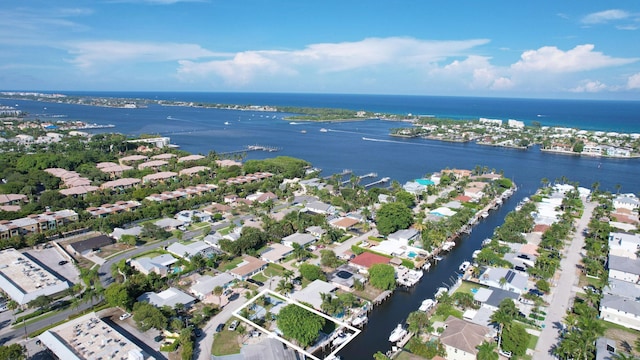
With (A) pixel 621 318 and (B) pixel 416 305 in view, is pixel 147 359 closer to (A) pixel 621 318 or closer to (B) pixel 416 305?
(B) pixel 416 305

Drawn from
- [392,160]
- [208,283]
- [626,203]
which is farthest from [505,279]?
[392,160]

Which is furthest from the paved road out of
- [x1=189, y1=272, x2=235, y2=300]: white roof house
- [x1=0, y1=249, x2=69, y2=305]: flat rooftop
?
[x1=0, y1=249, x2=69, y2=305]: flat rooftop

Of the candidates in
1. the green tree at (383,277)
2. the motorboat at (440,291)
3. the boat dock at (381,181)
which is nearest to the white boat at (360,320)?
the green tree at (383,277)

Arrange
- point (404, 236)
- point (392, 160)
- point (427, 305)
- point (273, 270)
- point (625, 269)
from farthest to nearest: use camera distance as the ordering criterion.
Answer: point (392, 160)
point (404, 236)
point (273, 270)
point (625, 269)
point (427, 305)

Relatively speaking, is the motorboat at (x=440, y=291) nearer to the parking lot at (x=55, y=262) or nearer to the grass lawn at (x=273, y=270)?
the grass lawn at (x=273, y=270)

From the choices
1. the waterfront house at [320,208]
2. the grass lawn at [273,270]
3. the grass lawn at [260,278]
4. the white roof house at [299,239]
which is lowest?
the grass lawn at [260,278]

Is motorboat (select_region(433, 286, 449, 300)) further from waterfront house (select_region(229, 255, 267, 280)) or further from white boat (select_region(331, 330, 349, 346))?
waterfront house (select_region(229, 255, 267, 280))

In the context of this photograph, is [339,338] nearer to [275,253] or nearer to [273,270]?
[273,270]
